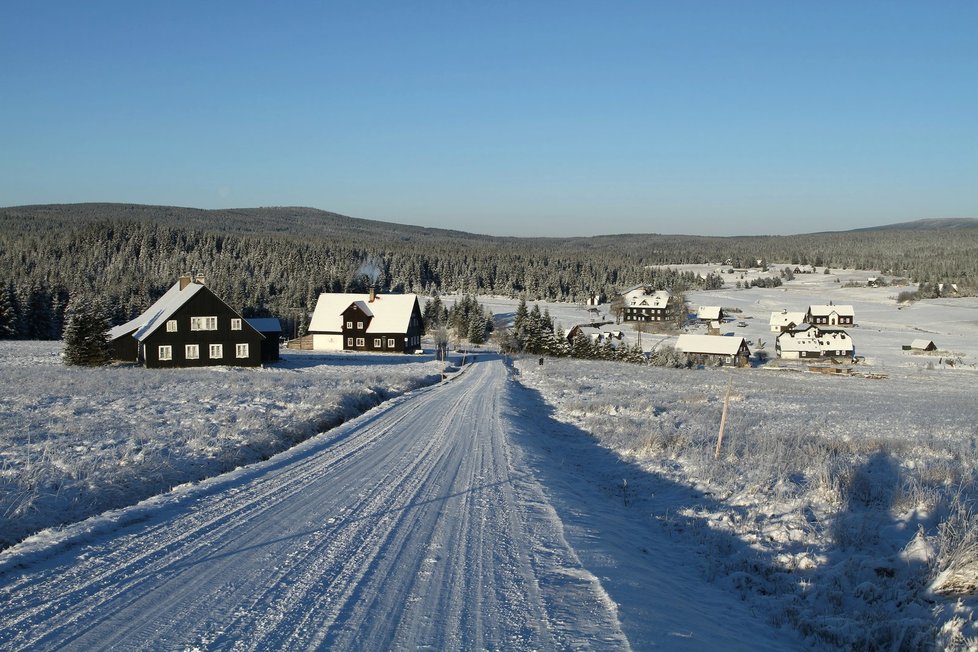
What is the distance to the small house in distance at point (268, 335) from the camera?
166ft

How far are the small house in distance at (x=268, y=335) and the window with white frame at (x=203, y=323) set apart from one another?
2952 mm

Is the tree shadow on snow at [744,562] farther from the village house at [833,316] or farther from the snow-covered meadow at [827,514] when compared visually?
the village house at [833,316]

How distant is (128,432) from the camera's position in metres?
15.1

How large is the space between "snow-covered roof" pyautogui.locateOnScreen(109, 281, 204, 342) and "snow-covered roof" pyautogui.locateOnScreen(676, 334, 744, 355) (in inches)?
2244

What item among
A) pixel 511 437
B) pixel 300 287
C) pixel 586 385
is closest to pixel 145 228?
pixel 300 287

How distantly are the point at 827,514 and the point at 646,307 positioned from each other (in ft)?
399

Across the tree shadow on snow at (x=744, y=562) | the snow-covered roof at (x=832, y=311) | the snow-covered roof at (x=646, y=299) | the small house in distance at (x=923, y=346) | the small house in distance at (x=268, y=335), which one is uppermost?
the snow-covered roof at (x=646, y=299)

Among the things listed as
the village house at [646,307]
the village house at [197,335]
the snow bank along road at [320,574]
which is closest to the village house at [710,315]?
the village house at [646,307]

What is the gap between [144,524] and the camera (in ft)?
27.8

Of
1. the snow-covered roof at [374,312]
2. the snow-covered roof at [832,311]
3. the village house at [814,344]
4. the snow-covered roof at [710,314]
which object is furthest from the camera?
the snow-covered roof at [710,314]

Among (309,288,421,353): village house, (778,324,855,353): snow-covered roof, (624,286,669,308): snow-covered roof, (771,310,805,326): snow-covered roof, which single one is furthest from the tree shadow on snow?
(624,286,669,308): snow-covered roof

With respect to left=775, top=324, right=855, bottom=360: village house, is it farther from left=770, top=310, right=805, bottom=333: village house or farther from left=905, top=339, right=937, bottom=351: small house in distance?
left=770, top=310, right=805, bottom=333: village house

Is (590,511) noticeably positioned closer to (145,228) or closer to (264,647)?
(264,647)

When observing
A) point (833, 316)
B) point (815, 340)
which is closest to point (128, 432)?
point (815, 340)
